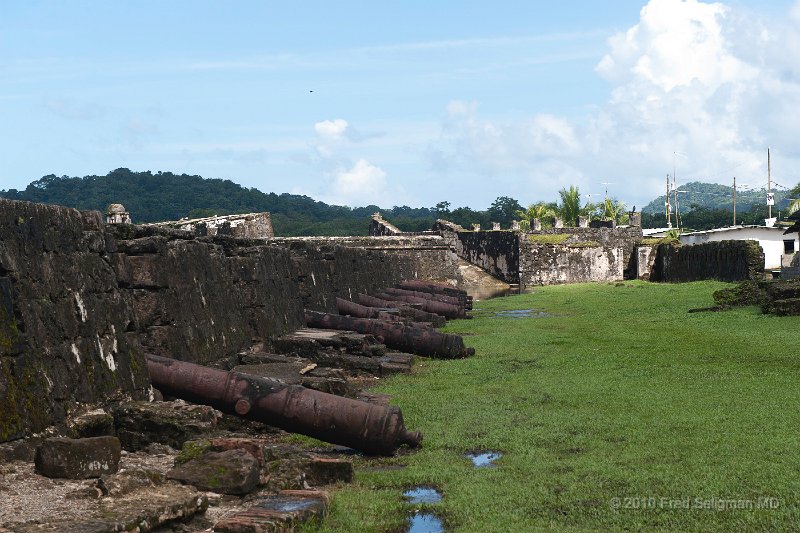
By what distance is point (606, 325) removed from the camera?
20.3 meters

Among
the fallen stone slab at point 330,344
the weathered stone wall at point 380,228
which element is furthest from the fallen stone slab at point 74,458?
the weathered stone wall at point 380,228

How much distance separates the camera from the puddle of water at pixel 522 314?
25.2 m

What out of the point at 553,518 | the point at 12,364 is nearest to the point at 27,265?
the point at 12,364

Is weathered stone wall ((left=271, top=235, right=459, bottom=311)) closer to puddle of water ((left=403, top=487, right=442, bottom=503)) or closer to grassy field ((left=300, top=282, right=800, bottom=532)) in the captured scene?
grassy field ((left=300, top=282, right=800, bottom=532))

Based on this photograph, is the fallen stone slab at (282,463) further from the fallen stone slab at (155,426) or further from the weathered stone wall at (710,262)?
the weathered stone wall at (710,262)

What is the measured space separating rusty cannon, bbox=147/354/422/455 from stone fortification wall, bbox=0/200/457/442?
0.71 m

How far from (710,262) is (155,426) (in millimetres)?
31985

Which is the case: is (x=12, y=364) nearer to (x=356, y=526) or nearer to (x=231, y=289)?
(x=356, y=526)

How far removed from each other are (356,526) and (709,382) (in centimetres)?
627

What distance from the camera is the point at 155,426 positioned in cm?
789

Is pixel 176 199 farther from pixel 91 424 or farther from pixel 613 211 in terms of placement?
pixel 91 424

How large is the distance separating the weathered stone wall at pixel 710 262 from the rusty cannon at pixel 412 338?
56.2 feet

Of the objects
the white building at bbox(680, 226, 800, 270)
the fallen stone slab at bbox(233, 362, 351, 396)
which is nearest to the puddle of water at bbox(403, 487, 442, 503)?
the fallen stone slab at bbox(233, 362, 351, 396)

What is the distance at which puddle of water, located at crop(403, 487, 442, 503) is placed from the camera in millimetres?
6715
